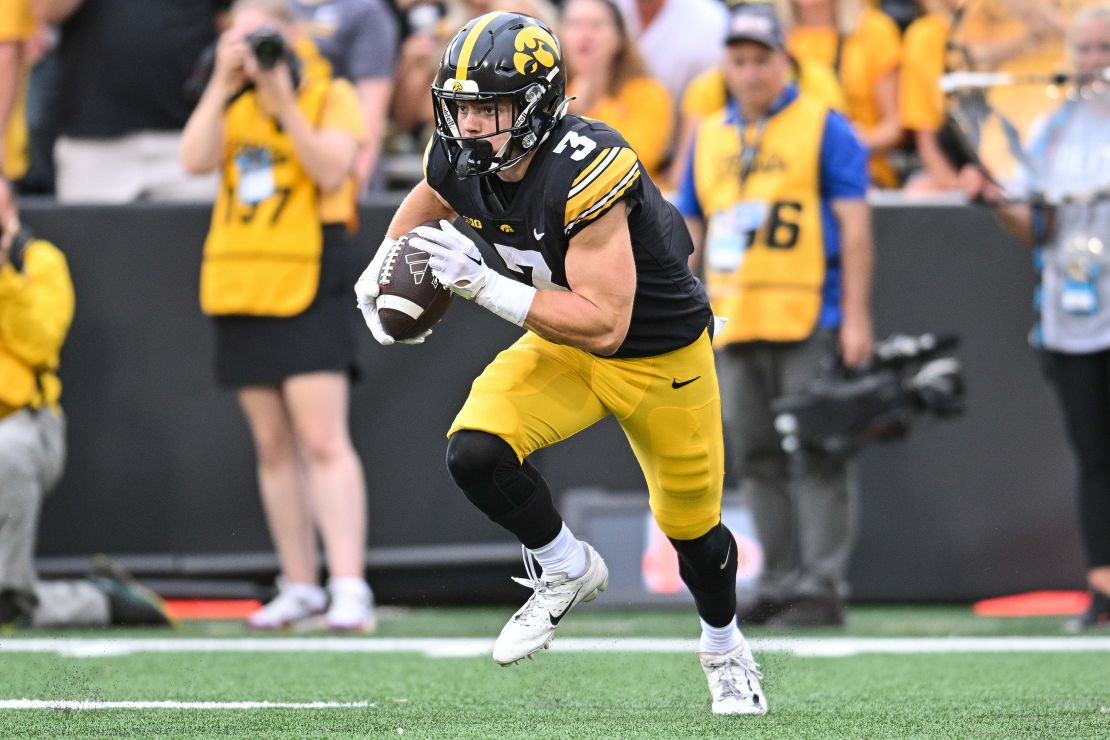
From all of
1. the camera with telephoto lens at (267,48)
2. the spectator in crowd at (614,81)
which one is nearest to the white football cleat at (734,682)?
the camera with telephoto lens at (267,48)

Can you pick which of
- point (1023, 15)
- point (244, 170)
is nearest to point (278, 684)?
point (244, 170)

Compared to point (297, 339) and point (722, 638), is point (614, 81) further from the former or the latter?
point (722, 638)

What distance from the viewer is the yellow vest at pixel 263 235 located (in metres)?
6.14

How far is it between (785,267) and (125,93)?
2862mm

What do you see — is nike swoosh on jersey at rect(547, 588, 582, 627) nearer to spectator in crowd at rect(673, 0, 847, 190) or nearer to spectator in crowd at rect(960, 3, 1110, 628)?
spectator in crowd at rect(960, 3, 1110, 628)

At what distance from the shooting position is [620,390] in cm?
428

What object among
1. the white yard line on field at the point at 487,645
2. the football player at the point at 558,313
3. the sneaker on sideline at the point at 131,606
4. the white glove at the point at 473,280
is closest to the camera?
the white glove at the point at 473,280

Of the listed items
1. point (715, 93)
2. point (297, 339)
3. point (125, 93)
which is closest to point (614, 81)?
point (715, 93)

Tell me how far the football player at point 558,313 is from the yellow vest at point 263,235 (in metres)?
1.74

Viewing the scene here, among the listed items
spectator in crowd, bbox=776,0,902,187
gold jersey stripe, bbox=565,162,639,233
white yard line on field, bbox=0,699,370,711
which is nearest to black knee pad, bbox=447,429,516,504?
gold jersey stripe, bbox=565,162,639,233

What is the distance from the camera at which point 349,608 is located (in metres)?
6.11

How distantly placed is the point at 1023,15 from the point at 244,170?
9.60 feet

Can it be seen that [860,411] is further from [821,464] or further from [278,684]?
[278,684]

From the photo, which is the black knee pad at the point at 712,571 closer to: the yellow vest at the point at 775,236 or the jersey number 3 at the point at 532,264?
the jersey number 3 at the point at 532,264
